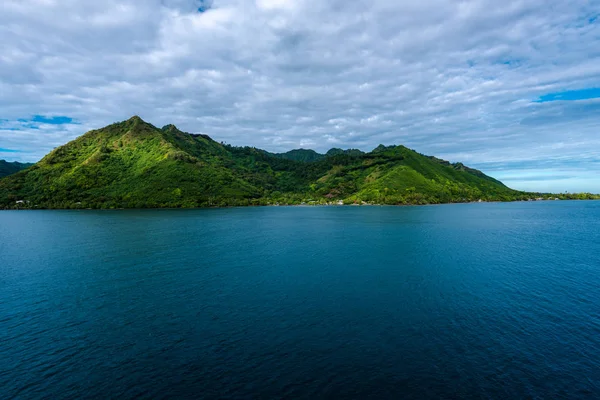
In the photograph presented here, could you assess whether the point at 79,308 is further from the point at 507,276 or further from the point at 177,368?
the point at 507,276

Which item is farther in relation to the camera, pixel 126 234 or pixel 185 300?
pixel 126 234

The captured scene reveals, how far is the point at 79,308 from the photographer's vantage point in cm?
3375

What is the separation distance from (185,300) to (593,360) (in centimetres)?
3784

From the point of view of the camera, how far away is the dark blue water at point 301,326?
20.4 metres

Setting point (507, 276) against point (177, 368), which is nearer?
point (177, 368)

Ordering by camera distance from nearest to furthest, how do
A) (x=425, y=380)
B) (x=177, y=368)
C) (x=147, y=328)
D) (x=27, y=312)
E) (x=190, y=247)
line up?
(x=425, y=380)
(x=177, y=368)
(x=147, y=328)
(x=27, y=312)
(x=190, y=247)

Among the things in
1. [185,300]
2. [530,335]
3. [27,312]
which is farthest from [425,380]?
[27,312]

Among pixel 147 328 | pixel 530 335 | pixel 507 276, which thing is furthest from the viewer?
pixel 507 276

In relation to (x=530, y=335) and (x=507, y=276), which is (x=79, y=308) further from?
(x=507, y=276)

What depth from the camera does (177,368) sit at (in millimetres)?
22125

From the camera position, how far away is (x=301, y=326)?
28891mm

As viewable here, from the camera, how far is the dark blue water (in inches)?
802

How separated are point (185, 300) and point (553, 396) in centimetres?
3398

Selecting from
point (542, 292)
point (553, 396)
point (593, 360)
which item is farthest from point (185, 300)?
point (542, 292)
